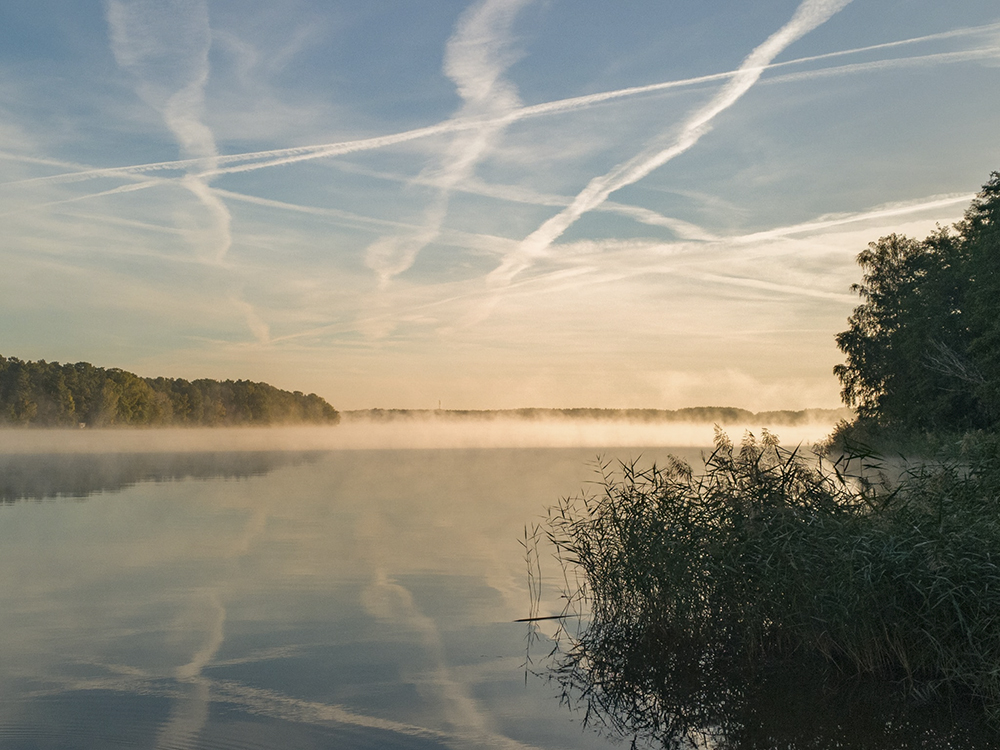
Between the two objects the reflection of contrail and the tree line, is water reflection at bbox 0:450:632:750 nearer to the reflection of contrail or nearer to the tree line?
the reflection of contrail

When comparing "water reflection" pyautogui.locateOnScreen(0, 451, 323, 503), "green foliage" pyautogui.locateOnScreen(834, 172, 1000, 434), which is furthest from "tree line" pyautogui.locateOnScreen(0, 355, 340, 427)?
"green foliage" pyautogui.locateOnScreen(834, 172, 1000, 434)

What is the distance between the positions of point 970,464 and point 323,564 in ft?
43.3

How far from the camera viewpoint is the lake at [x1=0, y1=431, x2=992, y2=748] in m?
8.98

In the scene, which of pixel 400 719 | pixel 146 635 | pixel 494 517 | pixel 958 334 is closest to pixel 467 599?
pixel 146 635

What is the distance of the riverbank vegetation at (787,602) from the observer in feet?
28.7

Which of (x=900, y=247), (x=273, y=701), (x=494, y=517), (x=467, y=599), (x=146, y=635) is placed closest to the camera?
(x=273, y=701)

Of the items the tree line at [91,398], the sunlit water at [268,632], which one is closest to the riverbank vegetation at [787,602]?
the sunlit water at [268,632]

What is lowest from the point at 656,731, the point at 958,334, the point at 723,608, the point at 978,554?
the point at 656,731

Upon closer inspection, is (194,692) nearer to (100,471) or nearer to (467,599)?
(467,599)

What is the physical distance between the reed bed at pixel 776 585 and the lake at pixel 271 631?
129cm

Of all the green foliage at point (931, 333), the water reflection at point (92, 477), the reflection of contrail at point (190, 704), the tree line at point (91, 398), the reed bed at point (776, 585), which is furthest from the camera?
the tree line at point (91, 398)

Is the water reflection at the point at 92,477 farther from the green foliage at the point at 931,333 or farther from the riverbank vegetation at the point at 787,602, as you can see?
the green foliage at the point at 931,333

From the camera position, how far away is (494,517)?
94.2ft

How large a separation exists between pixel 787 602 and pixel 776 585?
27 centimetres
